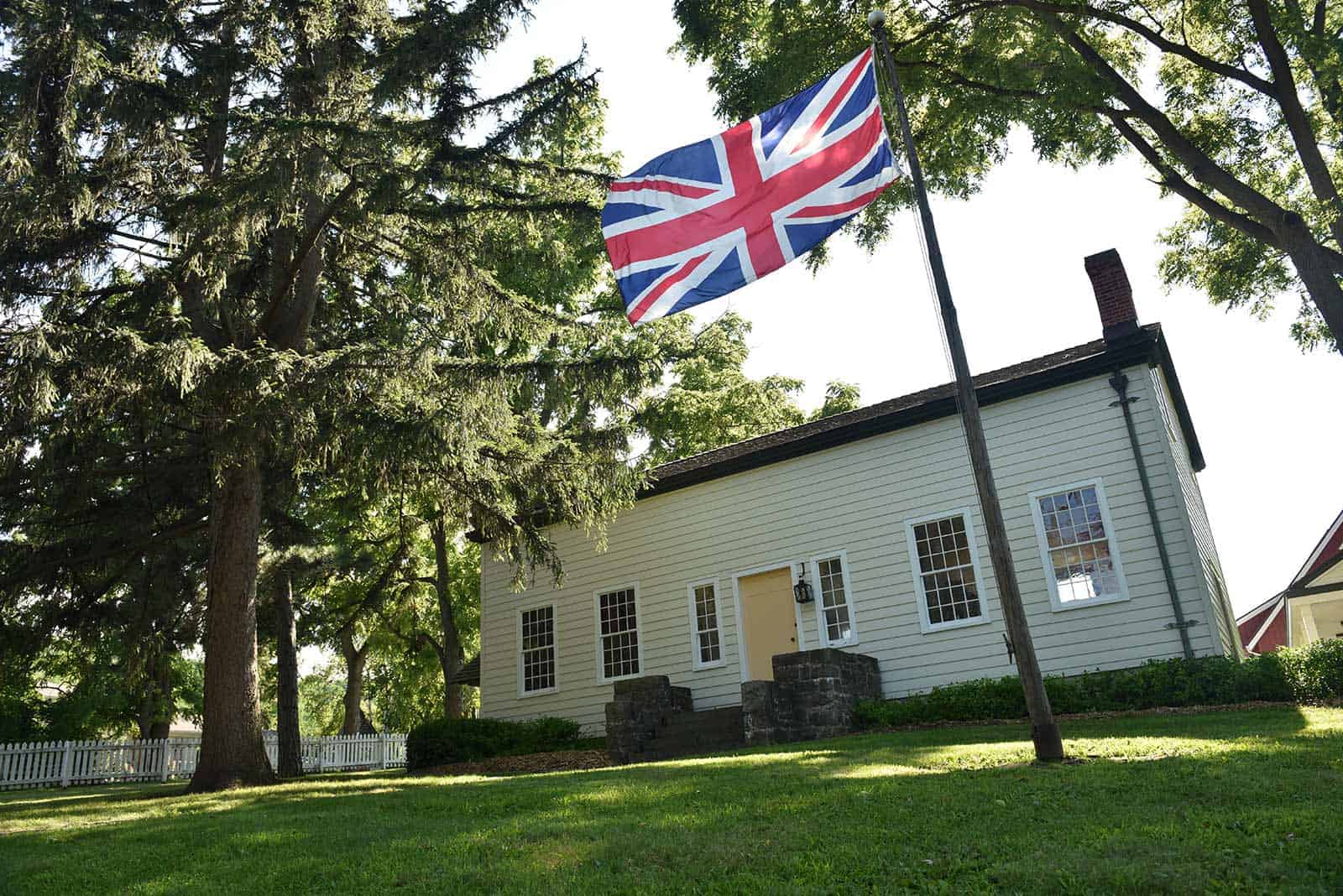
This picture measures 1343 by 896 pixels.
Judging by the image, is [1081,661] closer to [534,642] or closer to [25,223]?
[534,642]

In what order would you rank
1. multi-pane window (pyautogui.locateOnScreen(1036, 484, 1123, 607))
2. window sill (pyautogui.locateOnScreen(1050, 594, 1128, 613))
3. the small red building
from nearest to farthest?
window sill (pyautogui.locateOnScreen(1050, 594, 1128, 613)) < multi-pane window (pyautogui.locateOnScreen(1036, 484, 1123, 607)) < the small red building

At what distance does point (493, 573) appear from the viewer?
19609mm

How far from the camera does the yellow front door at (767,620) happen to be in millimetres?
15875

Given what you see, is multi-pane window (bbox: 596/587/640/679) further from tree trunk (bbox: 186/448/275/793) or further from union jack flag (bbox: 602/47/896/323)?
union jack flag (bbox: 602/47/896/323)

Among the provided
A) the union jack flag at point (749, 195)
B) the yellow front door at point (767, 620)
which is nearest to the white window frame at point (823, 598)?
the yellow front door at point (767, 620)

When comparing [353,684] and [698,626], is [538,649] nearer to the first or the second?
[698,626]

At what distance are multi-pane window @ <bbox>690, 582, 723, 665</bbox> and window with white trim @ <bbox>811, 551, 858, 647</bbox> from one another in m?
1.99

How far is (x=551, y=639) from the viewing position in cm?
1852

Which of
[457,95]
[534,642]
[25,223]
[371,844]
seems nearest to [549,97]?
[457,95]

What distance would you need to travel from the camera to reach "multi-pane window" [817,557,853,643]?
15.3 m

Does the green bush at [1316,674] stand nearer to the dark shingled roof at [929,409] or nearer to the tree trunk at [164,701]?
the dark shingled roof at [929,409]

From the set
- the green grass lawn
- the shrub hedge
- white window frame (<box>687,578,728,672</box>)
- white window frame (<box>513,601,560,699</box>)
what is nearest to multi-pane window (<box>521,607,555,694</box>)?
white window frame (<box>513,601,560,699</box>)

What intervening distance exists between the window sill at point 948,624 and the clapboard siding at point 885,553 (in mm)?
70

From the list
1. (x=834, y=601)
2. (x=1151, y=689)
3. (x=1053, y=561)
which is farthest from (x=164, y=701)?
(x=1151, y=689)
